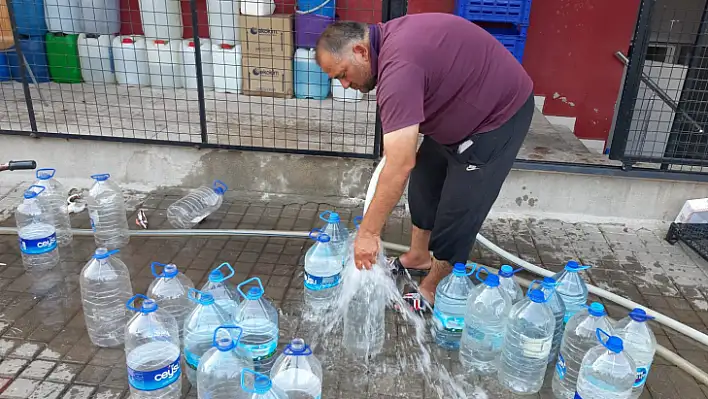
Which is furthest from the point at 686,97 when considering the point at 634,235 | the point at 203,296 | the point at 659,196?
the point at 203,296

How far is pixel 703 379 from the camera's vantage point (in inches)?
108

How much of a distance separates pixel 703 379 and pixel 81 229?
406 cm

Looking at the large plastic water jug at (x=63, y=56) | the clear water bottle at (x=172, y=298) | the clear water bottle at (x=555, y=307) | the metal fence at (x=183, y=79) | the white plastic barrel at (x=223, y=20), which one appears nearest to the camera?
the clear water bottle at (x=555, y=307)

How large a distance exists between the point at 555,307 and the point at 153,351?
6.26 feet

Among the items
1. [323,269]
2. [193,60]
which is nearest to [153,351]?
[323,269]

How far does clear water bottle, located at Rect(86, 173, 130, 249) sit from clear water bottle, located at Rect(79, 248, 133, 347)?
37.1 inches

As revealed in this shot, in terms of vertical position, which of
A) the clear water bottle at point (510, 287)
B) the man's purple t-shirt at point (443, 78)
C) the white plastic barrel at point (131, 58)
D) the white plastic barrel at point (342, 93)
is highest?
the man's purple t-shirt at point (443, 78)

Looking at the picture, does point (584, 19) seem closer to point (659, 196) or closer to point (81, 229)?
point (659, 196)

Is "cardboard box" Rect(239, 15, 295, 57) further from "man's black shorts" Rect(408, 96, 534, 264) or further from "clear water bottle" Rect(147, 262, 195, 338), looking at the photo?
"clear water bottle" Rect(147, 262, 195, 338)

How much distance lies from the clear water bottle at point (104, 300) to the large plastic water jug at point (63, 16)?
4382mm

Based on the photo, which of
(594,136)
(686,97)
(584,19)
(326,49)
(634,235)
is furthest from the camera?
(594,136)

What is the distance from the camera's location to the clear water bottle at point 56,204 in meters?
3.69

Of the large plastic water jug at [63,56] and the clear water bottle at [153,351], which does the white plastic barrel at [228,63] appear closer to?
the large plastic water jug at [63,56]

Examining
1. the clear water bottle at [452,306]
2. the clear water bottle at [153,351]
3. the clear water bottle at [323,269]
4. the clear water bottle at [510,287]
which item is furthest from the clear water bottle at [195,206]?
the clear water bottle at [510,287]
